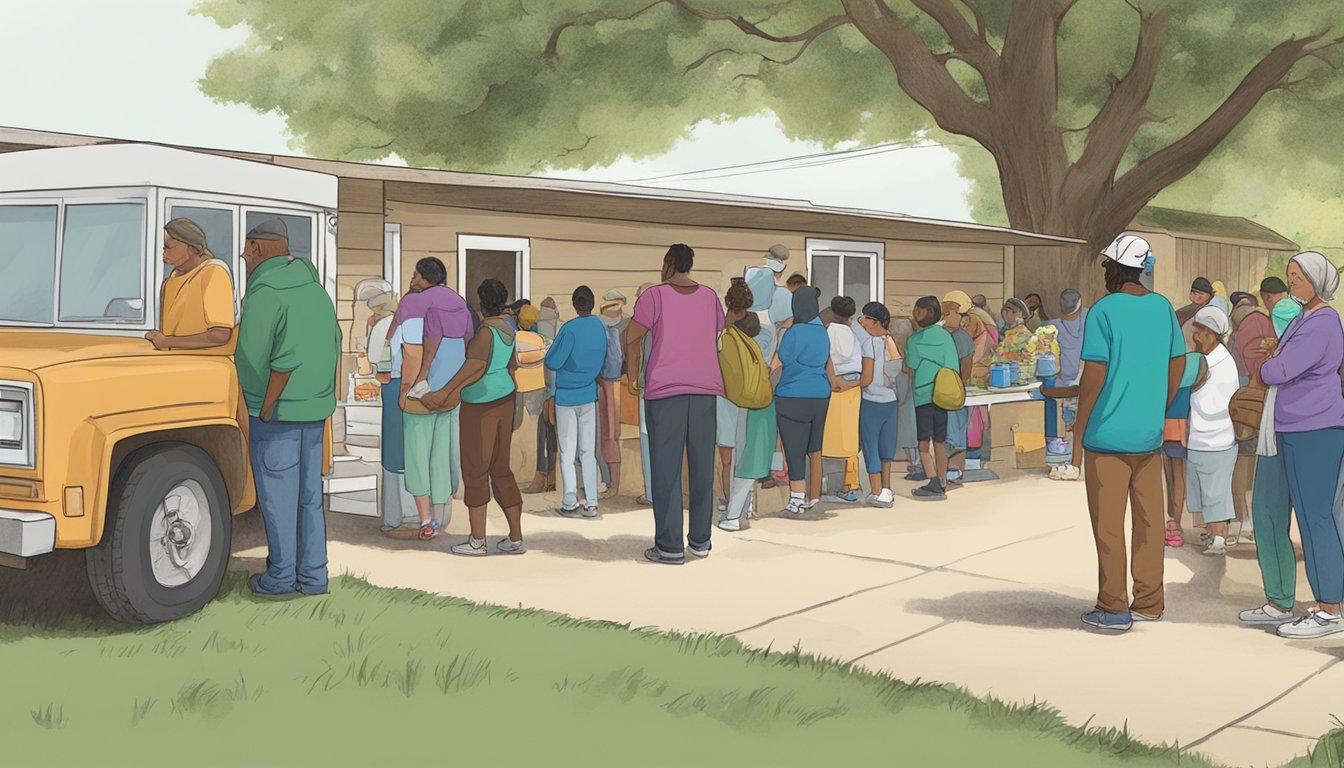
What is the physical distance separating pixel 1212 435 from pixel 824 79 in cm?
1490

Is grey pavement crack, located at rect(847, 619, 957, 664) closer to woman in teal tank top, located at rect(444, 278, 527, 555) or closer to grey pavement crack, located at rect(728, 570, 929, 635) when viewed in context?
grey pavement crack, located at rect(728, 570, 929, 635)

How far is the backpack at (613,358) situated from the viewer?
10883 millimetres

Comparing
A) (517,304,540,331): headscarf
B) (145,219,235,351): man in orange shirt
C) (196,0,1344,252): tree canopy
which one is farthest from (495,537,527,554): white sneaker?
(196,0,1344,252): tree canopy

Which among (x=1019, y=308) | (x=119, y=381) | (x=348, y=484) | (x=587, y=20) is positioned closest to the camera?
(x=119, y=381)

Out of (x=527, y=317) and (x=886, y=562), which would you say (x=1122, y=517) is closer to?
(x=886, y=562)

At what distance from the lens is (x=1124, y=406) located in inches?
260

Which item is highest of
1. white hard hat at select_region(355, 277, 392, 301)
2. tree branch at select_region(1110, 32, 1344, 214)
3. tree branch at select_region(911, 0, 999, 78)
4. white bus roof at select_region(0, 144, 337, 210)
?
tree branch at select_region(911, 0, 999, 78)

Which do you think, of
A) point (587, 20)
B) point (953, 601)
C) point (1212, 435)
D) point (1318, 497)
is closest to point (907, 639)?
point (953, 601)

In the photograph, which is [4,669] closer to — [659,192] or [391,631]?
[391,631]

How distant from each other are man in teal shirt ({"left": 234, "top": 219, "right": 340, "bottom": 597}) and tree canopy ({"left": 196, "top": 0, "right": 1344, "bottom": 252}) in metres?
14.3

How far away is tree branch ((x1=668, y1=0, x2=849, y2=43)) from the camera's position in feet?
67.9

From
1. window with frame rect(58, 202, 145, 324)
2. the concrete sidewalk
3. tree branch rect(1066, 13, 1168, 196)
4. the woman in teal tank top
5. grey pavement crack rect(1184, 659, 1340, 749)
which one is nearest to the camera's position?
grey pavement crack rect(1184, 659, 1340, 749)

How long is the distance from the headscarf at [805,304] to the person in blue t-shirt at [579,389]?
1.46m

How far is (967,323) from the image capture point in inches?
542
